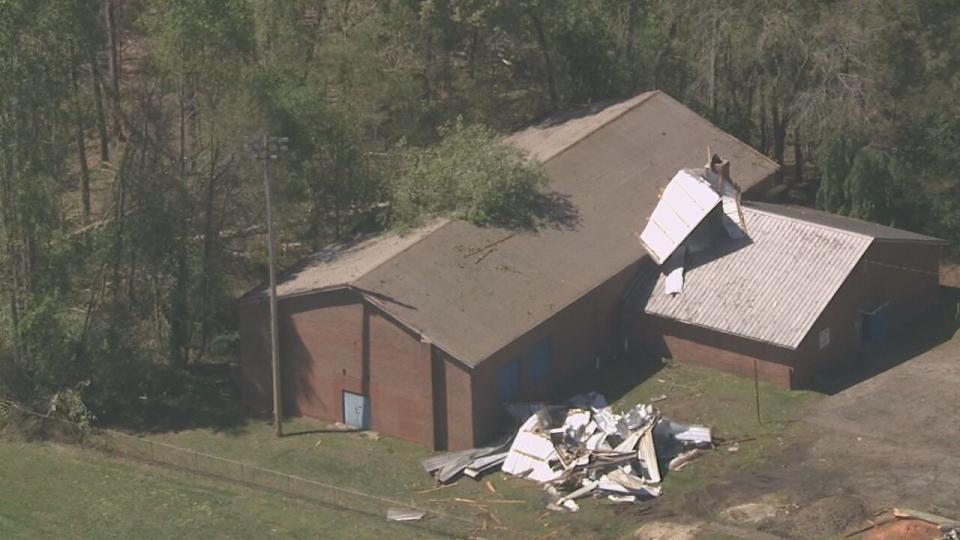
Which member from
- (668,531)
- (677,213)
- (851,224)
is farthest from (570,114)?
(668,531)

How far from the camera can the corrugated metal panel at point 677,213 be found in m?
49.4

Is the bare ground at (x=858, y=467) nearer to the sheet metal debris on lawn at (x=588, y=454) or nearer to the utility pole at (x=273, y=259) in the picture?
the sheet metal debris on lawn at (x=588, y=454)

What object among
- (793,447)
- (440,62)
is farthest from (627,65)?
(793,447)

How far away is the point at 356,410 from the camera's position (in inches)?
1818

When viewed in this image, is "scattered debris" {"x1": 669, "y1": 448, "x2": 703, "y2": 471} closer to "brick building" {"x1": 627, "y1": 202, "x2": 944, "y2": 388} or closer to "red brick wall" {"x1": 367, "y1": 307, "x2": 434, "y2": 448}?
"brick building" {"x1": 627, "y1": 202, "x2": 944, "y2": 388}

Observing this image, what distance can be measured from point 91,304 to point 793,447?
24.0 meters

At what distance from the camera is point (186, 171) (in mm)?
50750

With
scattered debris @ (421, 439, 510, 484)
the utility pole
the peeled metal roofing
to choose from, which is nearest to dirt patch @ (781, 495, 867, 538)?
the peeled metal roofing

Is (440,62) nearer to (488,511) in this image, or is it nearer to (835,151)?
(835,151)

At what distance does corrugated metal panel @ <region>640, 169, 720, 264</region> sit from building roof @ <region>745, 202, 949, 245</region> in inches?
115

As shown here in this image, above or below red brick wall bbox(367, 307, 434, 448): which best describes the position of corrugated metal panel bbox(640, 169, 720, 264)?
above

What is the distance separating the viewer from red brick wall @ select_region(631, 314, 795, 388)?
4612 centimetres

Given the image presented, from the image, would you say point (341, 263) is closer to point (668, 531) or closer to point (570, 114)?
point (570, 114)

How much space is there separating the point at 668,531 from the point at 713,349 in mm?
11205
